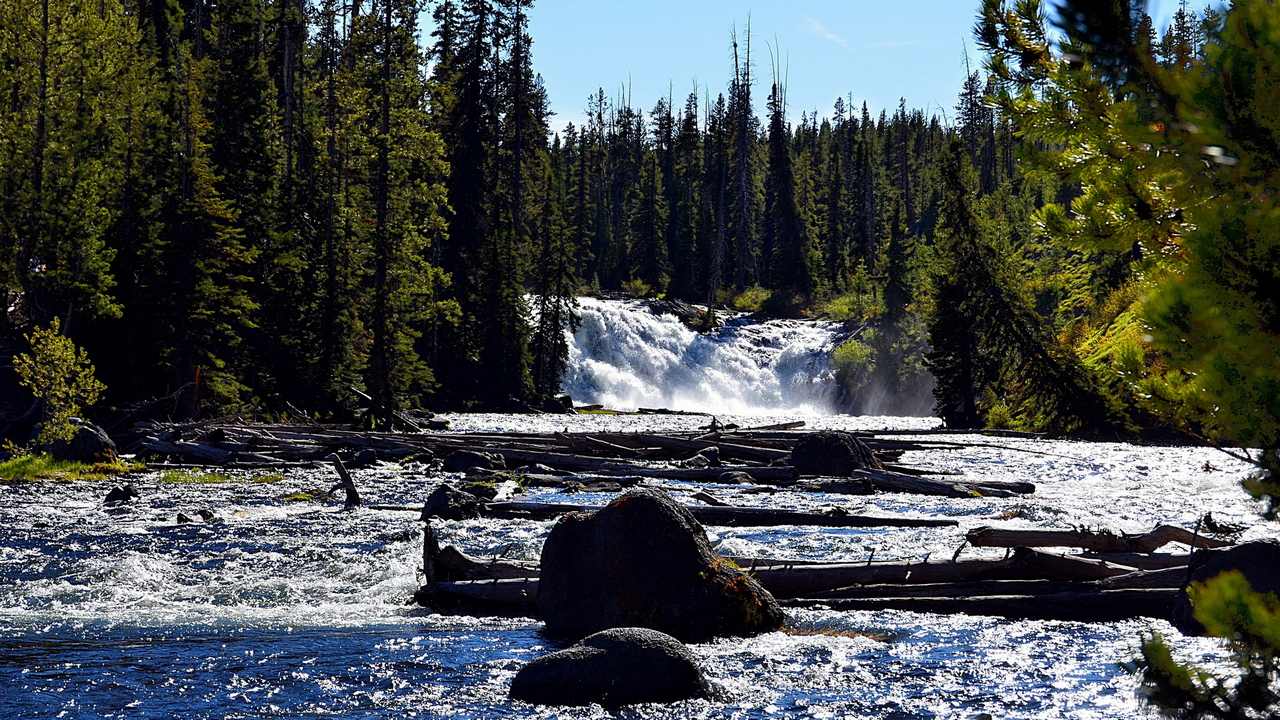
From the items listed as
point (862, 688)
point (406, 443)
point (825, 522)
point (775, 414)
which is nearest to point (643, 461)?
point (406, 443)

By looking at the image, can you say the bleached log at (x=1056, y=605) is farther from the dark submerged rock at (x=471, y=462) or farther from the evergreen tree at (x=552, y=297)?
the evergreen tree at (x=552, y=297)

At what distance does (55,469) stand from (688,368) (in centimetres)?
4394

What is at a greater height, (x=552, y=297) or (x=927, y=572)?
(x=552, y=297)

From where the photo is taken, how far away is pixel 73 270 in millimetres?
29500

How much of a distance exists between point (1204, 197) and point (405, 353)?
3719cm

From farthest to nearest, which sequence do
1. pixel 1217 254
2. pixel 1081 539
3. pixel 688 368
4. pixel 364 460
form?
pixel 688 368 → pixel 364 460 → pixel 1081 539 → pixel 1217 254

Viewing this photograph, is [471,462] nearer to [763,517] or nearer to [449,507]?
[449,507]

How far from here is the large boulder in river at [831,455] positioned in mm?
21719

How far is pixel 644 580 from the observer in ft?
32.3

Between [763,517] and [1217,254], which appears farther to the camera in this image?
[763,517]

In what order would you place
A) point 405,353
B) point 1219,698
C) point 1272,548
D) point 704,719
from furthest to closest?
point 405,353, point 1272,548, point 704,719, point 1219,698

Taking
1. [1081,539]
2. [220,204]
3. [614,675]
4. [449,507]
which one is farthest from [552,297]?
[614,675]

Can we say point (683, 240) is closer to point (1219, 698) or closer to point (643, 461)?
point (643, 461)

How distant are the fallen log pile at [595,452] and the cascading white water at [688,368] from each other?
32971mm
